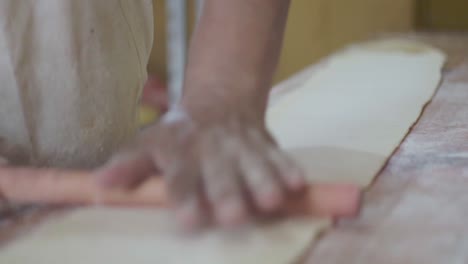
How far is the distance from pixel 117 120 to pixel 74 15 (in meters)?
0.13

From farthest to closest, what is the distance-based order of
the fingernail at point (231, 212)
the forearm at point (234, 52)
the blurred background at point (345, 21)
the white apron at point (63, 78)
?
the blurred background at point (345, 21) < the white apron at point (63, 78) < the forearm at point (234, 52) < the fingernail at point (231, 212)

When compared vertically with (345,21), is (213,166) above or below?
above

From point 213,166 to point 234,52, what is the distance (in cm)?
16

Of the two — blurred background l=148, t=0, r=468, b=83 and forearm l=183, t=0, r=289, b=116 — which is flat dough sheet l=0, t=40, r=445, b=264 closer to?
forearm l=183, t=0, r=289, b=116

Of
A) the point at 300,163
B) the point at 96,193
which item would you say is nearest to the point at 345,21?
the point at 300,163

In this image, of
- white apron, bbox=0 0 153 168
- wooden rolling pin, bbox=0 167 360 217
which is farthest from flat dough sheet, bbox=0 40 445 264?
white apron, bbox=0 0 153 168

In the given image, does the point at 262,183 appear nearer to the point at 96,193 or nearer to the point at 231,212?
the point at 231,212

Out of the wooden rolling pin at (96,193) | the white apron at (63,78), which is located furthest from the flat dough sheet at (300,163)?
the white apron at (63,78)

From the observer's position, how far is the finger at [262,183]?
460 millimetres

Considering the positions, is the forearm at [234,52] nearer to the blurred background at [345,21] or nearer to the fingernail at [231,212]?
the fingernail at [231,212]

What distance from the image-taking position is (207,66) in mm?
607

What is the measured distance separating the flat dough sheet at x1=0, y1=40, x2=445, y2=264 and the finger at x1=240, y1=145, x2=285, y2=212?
4cm

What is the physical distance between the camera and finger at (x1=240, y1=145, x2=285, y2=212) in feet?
1.51

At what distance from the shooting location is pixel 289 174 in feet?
1.57
